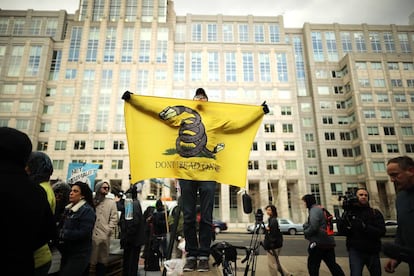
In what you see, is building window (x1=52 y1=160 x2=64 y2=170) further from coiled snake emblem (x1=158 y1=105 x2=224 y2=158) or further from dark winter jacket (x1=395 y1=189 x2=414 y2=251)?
dark winter jacket (x1=395 y1=189 x2=414 y2=251)

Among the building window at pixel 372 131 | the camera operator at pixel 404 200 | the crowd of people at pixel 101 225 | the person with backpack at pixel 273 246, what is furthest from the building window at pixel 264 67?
the camera operator at pixel 404 200

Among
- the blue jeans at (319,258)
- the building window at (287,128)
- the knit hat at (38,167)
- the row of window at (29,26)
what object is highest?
the row of window at (29,26)

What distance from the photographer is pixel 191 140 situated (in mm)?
3695

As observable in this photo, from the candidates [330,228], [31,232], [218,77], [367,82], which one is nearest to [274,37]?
[218,77]

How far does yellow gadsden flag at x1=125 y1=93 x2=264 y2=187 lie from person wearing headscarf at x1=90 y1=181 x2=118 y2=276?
72.8 inches

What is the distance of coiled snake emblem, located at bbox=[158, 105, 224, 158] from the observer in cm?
363

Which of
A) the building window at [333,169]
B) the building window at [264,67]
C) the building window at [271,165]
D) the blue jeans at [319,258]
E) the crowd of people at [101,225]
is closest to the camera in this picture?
the crowd of people at [101,225]

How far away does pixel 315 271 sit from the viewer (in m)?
5.12

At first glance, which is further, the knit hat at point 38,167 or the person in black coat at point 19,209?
the knit hat at point 38,167

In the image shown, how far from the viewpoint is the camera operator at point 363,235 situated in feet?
13.9

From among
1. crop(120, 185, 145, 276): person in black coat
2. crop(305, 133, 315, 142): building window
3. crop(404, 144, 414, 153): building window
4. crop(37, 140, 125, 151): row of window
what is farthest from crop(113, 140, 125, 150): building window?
crop(404, 144, 414, 153): building window

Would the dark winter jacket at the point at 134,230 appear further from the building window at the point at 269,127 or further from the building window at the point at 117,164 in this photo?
the building window at the point at 269,127

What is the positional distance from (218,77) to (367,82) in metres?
29.1

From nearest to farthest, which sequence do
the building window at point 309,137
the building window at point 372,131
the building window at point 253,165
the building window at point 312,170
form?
1. the building window at point 253,165
2. the building window at point 372,131
3. the building window at point 312,170
4. the building window at point 309,137
